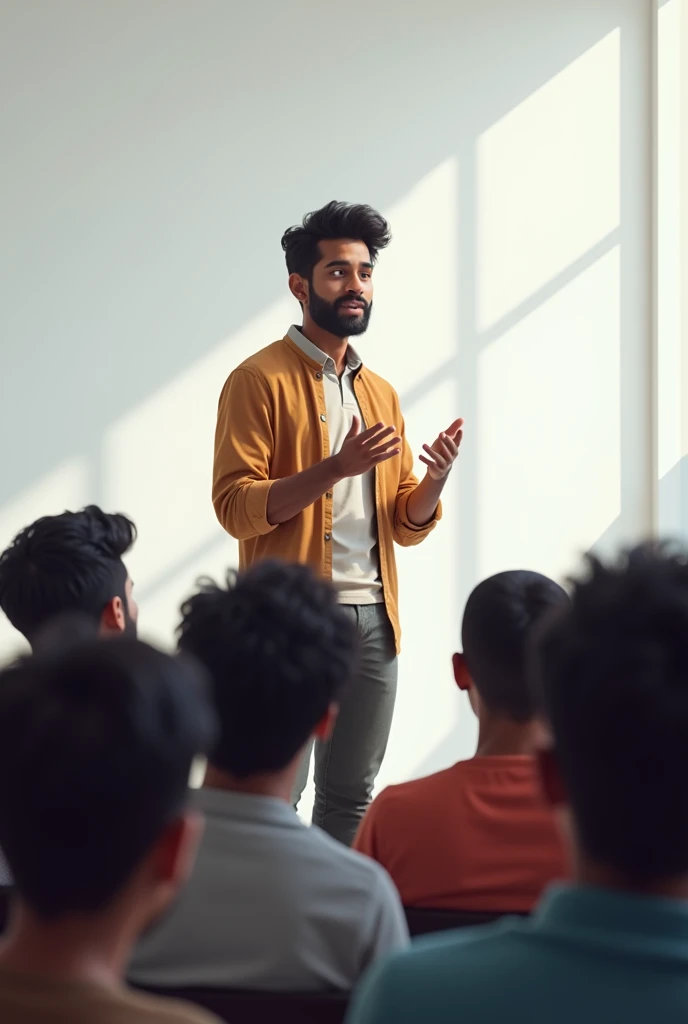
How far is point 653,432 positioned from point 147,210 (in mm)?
2130

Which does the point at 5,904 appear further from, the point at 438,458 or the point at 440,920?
the point at 438,458

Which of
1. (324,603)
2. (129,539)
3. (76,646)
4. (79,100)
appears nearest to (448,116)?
(79,100)

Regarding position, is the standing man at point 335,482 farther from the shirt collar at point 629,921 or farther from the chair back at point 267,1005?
the shirt collar at point 629,921

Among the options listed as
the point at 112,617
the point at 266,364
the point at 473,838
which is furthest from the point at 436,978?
the point at 266,364

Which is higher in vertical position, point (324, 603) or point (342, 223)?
point (342, 223)

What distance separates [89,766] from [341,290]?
2.45 meters

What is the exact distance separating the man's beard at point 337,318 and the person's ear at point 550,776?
7.43ft

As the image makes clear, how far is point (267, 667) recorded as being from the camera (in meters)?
1.33

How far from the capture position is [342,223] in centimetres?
308

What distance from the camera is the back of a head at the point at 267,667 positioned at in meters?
1.32

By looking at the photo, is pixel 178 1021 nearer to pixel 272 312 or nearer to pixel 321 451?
pixel 321 451

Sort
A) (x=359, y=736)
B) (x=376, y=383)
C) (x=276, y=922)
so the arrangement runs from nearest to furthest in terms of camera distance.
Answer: (x=276, y=922)
(x=359, y=736)
(x=376, y=383)

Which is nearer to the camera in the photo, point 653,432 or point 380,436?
point 380,436

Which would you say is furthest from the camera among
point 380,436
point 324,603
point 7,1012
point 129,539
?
point 380,436
